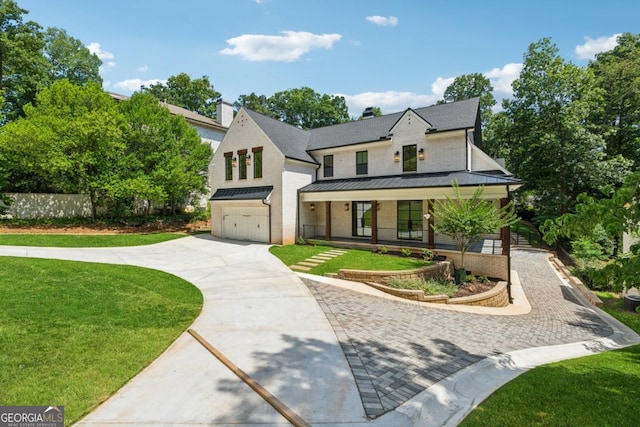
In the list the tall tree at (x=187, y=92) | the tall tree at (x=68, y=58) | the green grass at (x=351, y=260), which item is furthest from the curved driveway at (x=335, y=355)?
the tall tree at (x=187, y=92)

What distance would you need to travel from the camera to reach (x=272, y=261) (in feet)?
45.9

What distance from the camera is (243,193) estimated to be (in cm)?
1969

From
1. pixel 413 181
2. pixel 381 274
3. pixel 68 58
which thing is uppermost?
pixel 68 58

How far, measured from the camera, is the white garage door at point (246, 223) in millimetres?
19136

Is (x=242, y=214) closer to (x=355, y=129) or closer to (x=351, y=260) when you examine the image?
(x=351, y=260)

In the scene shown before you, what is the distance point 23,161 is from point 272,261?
61.7 ft

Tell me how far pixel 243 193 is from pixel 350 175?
7167 millimetres

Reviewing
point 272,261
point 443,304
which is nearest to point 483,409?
point 443,304

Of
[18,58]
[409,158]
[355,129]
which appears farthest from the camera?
[18,58]

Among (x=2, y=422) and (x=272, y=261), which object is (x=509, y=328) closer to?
(x=272, y=261)

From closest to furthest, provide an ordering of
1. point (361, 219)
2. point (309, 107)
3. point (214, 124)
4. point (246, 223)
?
1. point (361, 219)
2. point (246, 223)
3. point (214, 124)
4. point (309, 107)

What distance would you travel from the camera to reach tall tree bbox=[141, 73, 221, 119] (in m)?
49.4

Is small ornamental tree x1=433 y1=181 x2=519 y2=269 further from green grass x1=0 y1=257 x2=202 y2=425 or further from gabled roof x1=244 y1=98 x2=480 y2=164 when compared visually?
green grass x1=0 y1=257 x2=202 y2=425

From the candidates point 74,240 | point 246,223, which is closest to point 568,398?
point 246,223
